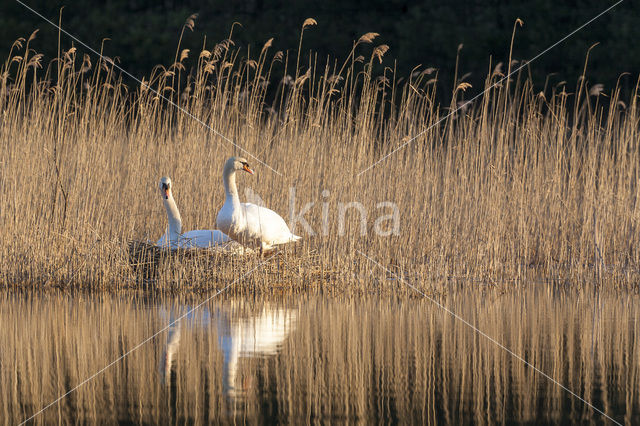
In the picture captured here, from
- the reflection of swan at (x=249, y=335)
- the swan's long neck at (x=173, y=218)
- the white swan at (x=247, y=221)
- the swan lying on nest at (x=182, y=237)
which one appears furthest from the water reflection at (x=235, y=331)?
the swan's long neck at (x=173, y=218)

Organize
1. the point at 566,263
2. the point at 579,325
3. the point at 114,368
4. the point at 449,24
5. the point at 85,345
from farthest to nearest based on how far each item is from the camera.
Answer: the point at 449,24 < the point at 566,263 < the point at 579,325 < the point at 85,345 < the point at 114,368

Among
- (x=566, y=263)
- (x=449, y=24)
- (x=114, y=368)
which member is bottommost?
(x=114, y=368)

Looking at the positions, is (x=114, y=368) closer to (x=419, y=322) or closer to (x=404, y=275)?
(x=419, y=322)

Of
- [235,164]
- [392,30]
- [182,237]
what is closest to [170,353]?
[182,237]

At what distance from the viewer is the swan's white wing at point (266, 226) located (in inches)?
318

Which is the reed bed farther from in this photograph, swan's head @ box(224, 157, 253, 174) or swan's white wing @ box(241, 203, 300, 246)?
swan's head @ box(224, 157, 253, 174)

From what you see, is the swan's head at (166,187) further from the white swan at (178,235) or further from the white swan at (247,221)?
the white swan at (247,221)

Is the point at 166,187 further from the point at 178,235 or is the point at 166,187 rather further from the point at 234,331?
the point at 234,331

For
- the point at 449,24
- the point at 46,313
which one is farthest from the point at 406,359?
the point at 449,24

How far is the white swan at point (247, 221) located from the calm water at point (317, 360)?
0.67 meters

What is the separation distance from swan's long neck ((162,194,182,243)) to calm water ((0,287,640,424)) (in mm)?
992

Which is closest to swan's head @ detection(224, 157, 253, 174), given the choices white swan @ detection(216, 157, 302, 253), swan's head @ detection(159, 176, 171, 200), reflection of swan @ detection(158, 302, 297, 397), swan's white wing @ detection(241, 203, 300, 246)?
white swan @ detection(216, 157, 302, 253)

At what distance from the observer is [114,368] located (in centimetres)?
504

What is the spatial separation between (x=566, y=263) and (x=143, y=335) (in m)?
4.53
